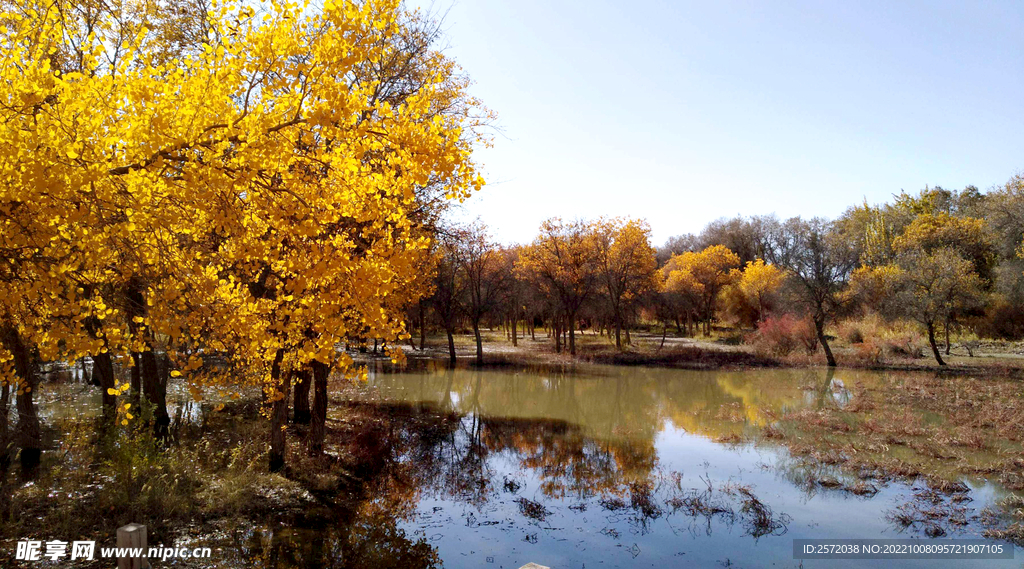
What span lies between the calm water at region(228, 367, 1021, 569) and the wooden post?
11.1ft

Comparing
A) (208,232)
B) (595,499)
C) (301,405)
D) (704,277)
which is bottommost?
(595,499)

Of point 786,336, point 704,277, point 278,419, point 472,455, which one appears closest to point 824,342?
point 786,336

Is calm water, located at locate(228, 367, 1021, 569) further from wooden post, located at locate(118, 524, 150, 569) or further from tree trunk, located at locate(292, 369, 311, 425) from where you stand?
wooden post, located at locate(118, 524, 150, 569)

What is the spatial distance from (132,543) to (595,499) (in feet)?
24.0

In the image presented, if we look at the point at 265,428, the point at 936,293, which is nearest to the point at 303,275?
the point at 265,428

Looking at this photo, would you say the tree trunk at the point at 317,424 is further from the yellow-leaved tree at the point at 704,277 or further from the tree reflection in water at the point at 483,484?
the yellow-leaved tree at the point at 704,277

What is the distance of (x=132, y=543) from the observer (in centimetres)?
342

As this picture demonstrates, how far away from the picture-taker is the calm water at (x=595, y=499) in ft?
24.2

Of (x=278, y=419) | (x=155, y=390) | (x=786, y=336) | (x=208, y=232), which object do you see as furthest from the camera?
(x=786, y=336)

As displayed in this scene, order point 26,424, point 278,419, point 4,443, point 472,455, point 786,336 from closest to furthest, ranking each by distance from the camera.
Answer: point 4,443
point 26,424
point 278,419
point 472,455
point 786,336

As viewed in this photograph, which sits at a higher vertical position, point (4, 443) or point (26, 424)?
point (26, 424)

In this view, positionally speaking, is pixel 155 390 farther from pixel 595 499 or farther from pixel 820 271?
pixel 820 271

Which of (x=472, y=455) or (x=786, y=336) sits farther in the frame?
(x=786, y=336)

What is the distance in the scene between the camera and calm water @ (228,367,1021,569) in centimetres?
739
